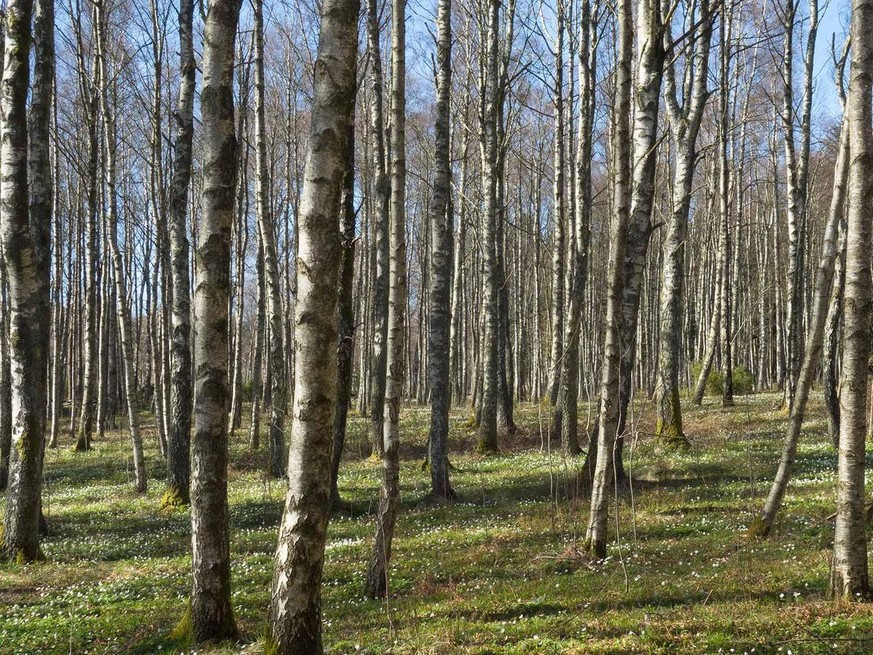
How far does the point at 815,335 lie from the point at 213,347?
19.4 ft

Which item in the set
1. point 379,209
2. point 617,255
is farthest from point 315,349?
point 379,209

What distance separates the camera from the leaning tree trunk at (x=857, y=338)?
5.79 meters

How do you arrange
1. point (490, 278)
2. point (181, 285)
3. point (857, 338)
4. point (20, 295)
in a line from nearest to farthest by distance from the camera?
1. point (857, 338)
2. point (20, 295)
3. point (181, 285)
4. point (490, 278)

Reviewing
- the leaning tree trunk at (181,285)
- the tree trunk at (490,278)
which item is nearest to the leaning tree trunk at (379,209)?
the tree trunk at (490,278)

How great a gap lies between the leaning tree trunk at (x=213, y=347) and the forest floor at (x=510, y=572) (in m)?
0.56

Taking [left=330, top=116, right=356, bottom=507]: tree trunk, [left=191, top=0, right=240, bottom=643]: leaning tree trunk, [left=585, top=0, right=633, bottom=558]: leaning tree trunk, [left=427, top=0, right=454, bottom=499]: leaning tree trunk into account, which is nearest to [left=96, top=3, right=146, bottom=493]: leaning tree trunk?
[left=330, top=116, right=356, bottom=507]: tree trunk

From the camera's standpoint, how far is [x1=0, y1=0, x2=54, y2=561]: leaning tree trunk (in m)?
9.88

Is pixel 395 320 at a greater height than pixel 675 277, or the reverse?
pixel 675 277

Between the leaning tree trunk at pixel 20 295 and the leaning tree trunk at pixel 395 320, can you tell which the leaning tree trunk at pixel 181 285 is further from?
the leaning tree trunk at pixel 395 320

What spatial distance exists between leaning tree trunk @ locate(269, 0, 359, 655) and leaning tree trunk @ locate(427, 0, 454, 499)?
6.98 metres

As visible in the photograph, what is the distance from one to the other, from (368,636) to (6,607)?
4.77 metres

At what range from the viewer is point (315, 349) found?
4.89m

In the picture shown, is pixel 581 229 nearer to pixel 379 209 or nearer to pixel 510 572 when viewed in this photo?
pixel 379 209

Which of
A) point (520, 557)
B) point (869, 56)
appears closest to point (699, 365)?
point (520, 557)
